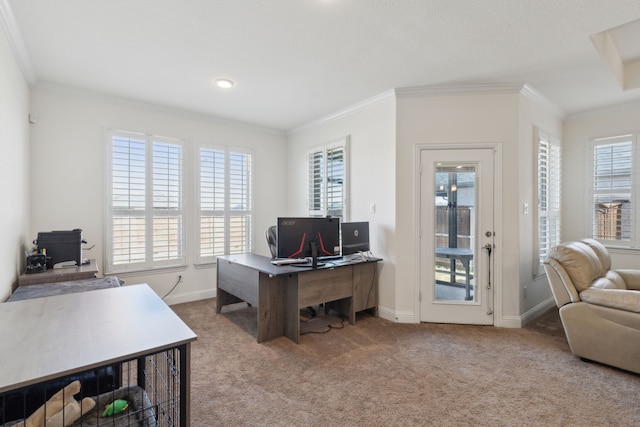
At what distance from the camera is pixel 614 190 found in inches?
158

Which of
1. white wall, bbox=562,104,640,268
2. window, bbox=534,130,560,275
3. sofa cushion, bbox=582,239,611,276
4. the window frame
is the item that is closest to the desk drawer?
the window frame

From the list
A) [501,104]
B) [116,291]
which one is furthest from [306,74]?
[116,291]

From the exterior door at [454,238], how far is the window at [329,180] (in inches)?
43.0

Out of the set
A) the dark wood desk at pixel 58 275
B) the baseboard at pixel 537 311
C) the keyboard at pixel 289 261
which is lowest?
the baseboard at pixel 537 311

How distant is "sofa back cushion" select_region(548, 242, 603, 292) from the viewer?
266 centimetres

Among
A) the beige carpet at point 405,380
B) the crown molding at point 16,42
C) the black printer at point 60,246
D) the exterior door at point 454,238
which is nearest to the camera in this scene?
the beige carpet at point 405,380

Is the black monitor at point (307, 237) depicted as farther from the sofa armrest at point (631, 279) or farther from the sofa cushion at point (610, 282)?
the sofa armrest at point (631, 279)

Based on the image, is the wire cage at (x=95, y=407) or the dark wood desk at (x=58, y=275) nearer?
Answer: the wire cage at (x=95, y=407)

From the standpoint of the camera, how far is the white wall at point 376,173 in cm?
357

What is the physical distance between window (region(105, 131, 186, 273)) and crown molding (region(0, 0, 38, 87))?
87cm

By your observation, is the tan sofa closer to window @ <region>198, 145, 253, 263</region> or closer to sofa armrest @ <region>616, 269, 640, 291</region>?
sofa armrest @ <region>616, 269, 640, 291</region>

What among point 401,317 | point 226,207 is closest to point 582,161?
point 401,317

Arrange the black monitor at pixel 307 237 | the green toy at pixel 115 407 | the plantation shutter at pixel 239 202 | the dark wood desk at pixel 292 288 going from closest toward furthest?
the green toy at pixel 115 407 → the dark wood desk at pixel 292 288 → the black monitor at pixel 307 237 → the plantation shutter at pixel 239 202

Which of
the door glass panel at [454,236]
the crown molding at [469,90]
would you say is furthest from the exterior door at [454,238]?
the crown molding at [469,90]
